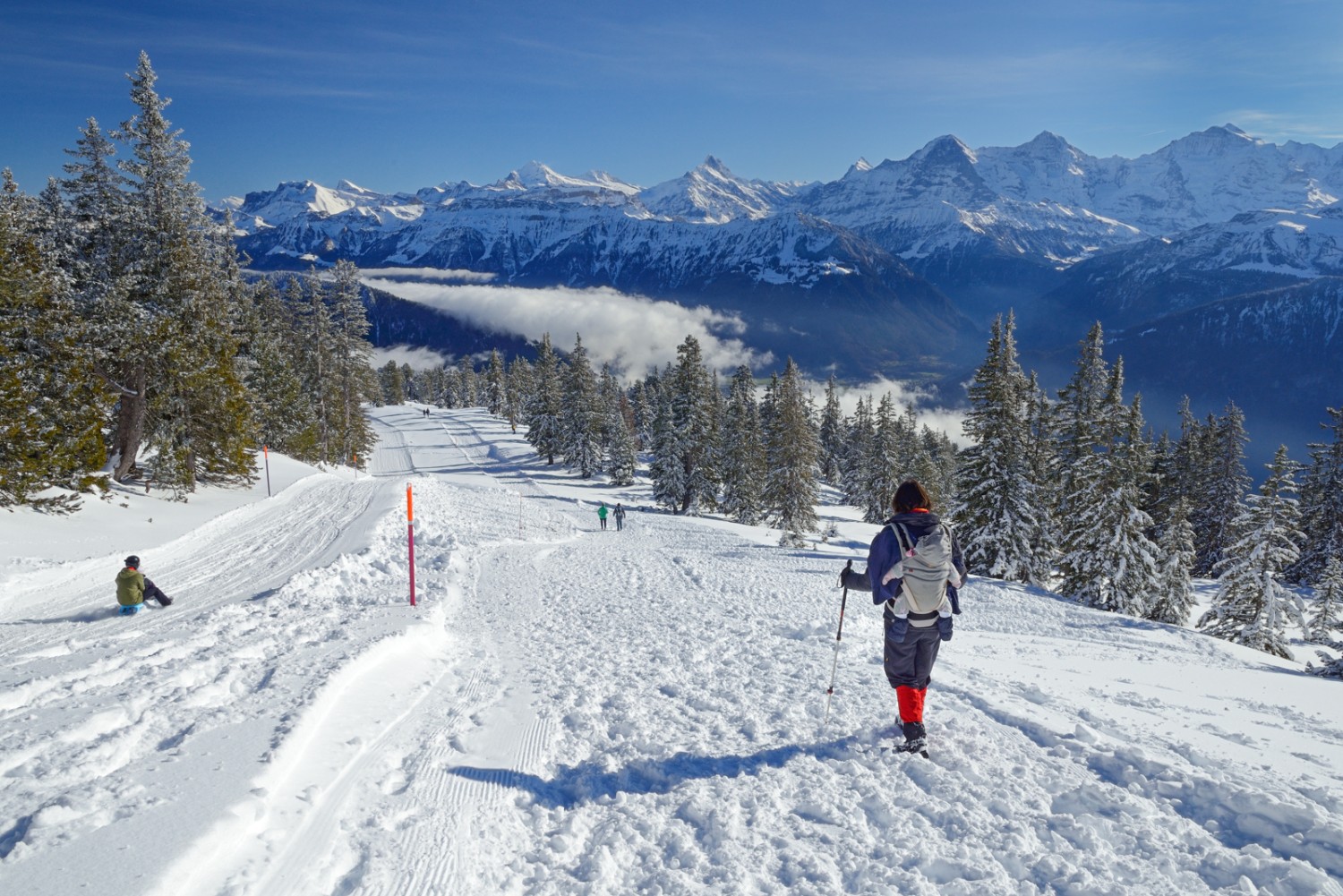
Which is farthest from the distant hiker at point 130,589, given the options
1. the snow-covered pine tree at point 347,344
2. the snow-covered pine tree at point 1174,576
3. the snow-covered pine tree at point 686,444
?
the snow-covered pine tree at point 347,344

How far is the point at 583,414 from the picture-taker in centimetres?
6134

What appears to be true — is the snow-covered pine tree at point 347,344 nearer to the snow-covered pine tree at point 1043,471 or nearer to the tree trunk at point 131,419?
the tree trunk at point 131,419

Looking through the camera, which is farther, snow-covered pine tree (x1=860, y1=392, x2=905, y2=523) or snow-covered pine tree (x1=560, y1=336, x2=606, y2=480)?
snow-covered pine tree (x1=860, y1=392, x2=905, y2=523)

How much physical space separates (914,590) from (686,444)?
4260cm

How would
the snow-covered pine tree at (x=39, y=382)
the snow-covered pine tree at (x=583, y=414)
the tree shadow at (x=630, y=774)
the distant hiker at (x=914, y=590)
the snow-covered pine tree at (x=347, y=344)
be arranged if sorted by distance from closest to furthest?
the tree shadow at (x=630, y=774)
the distant hiker at (x=914, y=590)
the snow-covered pine tree at (x=39, y=382)
the snow-covered pine tree at (x=347, y=344)
the snow-covered pine tree at (x=583, y=414)

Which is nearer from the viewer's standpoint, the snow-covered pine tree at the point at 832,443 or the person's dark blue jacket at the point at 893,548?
the person's dark blue jacket at the point at 893,548

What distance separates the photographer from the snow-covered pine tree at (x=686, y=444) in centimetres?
4862

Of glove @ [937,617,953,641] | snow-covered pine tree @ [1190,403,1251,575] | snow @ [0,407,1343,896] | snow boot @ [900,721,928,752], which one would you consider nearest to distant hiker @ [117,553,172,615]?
snow @ [0,407,1343,896]

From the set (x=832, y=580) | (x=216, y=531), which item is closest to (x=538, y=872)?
(x=832, y=580)

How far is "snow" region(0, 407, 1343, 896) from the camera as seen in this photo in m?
4.33

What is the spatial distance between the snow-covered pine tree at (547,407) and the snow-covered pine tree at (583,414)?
2212mm

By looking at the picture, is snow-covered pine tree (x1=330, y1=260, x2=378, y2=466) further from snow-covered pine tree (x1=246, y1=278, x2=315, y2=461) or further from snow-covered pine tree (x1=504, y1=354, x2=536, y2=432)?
snow-covered pine tree (x1=504, y1=354, x2=536, y2=432)

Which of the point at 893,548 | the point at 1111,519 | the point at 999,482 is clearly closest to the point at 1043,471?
the point at 999,482

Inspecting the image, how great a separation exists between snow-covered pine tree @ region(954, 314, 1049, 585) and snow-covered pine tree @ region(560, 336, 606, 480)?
37.9m
